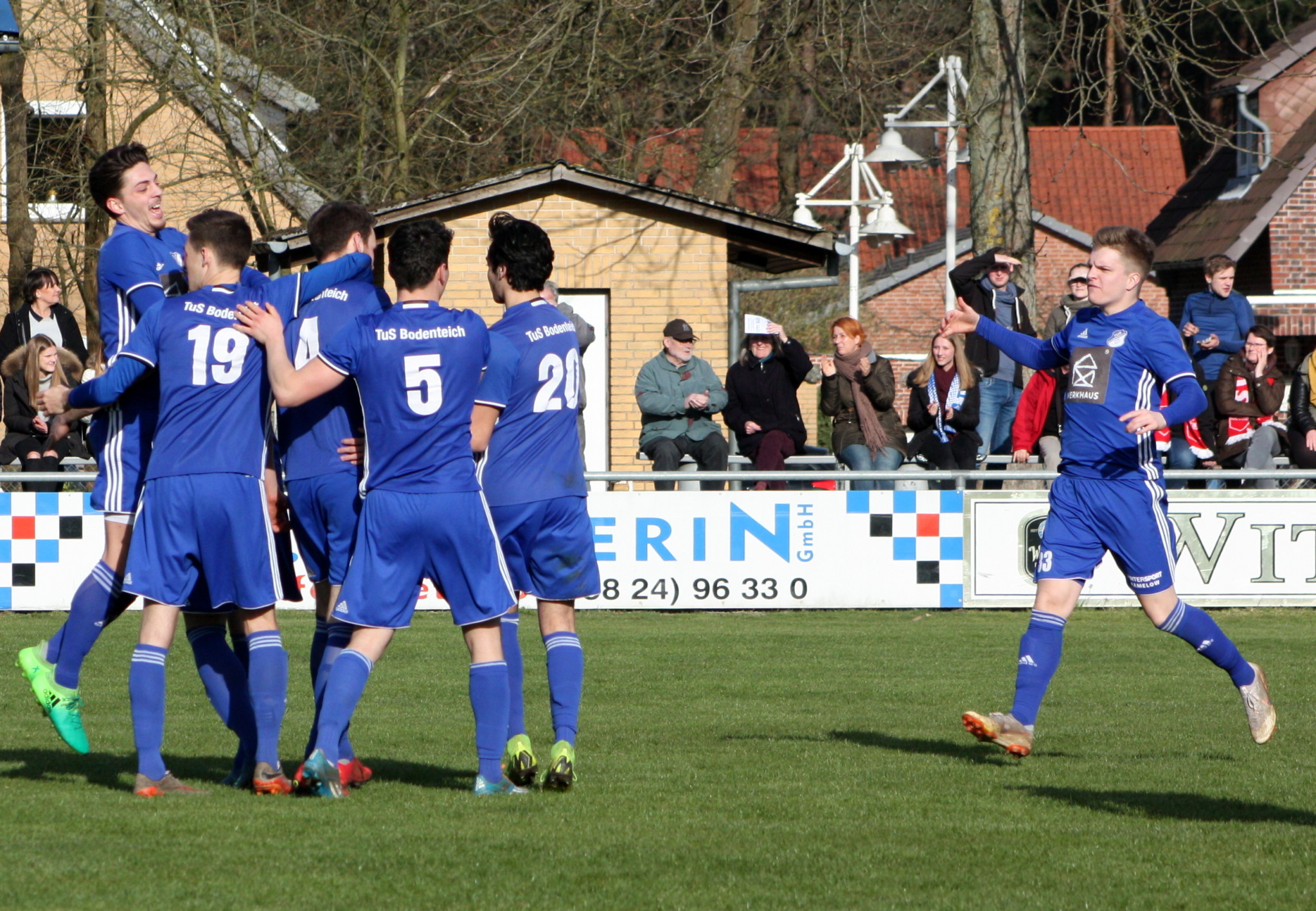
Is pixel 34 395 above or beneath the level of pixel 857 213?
beneath

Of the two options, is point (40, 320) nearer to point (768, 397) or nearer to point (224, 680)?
point (768, 397)

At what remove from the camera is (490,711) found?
630cm

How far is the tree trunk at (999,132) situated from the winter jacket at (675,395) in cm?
429

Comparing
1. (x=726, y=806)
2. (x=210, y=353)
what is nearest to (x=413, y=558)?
(x=210, y=353)

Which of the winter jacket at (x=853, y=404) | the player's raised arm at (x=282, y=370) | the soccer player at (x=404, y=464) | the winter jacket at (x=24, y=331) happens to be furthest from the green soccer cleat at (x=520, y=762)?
the winter jacket at (x=24, y=331)

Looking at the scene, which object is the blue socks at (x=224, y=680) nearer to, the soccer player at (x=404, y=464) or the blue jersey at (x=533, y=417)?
the soccer player at (x=404, y=464)

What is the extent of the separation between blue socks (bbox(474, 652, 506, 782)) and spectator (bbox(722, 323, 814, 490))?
912cm

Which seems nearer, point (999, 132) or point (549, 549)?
point (549, 549)

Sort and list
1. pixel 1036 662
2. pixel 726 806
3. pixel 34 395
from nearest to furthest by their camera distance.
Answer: pixel 726 806, pixel 1036 662, pixel 34 395

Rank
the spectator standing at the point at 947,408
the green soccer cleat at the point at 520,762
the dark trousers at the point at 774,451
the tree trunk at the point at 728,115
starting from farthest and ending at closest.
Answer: the tree trunk at the point at 728,115 → the dark trousers at the point at 774,451 → the spectator standing at the point at 947,408 → the green soccer cleat at the point at 520,762

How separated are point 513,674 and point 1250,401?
34.1 feet

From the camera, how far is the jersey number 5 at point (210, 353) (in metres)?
6.21

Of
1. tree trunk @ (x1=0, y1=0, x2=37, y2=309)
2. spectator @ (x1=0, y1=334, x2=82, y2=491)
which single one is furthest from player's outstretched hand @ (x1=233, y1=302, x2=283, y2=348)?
tree trunk @ (x1=0, y1=0, x2=37, y2=309)

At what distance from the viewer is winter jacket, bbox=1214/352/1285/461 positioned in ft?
50.2
